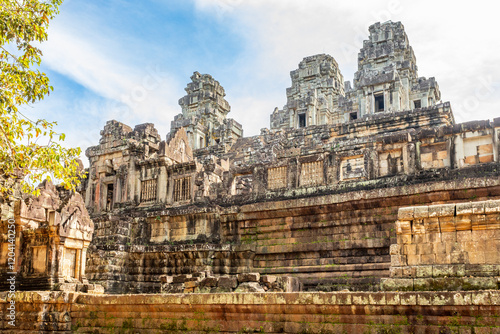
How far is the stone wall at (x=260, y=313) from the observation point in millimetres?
6629

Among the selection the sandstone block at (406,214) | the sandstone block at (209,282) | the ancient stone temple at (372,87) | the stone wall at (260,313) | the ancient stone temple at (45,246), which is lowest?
the stone wall at (260,313)

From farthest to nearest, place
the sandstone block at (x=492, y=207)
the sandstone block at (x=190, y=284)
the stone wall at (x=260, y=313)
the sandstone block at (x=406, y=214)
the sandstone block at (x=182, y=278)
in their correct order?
1. the sandstone block at (x=182, y=278)
2. the sandstone block at (x=190, y=284)
3. the sandstone block at (x=406, y=214)
4. the sandstone block at (x=492, y=207)
5. the stone wall at (x=260, y=313)

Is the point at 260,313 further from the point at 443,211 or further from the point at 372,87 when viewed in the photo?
the point at 372,87

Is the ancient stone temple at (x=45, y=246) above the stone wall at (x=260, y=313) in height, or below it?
above

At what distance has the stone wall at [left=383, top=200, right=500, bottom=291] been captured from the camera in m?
7.68

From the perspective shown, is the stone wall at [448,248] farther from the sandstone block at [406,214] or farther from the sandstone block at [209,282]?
the sandstone block at [209,282]

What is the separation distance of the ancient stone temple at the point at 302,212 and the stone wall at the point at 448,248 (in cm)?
2

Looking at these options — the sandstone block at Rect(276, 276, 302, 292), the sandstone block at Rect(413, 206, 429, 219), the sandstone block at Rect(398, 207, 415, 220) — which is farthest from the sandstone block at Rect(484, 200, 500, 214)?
the sandstone block at Rect(276, 276, 302, 292)

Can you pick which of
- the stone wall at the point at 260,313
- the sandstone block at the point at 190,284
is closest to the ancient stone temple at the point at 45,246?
the stone wall at the point at 260,313

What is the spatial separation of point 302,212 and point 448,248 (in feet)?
20.3

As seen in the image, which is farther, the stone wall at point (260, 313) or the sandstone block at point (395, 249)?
the sandstone block at point (395, 249)

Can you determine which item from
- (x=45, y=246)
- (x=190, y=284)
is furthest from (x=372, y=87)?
(x=45, y=246)

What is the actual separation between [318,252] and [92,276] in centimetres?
708

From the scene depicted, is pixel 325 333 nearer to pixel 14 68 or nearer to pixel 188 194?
pixel 14 68
